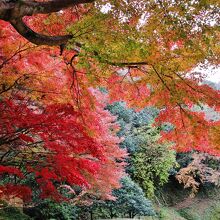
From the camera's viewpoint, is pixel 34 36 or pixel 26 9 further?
pixel 34 36

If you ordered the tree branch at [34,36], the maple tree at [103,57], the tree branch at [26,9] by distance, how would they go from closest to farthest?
the tree branch at [26,9] → the tree branch at [34,36] → the maple tree at [103,57]

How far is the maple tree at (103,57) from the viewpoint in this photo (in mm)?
3598

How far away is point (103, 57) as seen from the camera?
3.71 meters

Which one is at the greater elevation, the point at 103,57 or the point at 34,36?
the point at 34,36

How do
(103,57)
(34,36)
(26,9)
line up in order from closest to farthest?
(26,9) → (34,36) → (103,57)

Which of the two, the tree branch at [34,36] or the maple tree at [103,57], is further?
the maple tree at [103,57]

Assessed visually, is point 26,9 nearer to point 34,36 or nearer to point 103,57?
point 34,36

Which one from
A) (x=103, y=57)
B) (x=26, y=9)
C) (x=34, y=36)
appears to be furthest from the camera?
(x=103, y=57)

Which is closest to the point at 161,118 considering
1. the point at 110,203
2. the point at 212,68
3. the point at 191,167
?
the point at 212,68

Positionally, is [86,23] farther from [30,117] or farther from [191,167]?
[191,167]

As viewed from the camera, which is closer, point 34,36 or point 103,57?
point 34,36

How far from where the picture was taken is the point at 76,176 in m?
5.01

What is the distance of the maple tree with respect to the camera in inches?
142

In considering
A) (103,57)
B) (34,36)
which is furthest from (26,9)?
(103,57)
